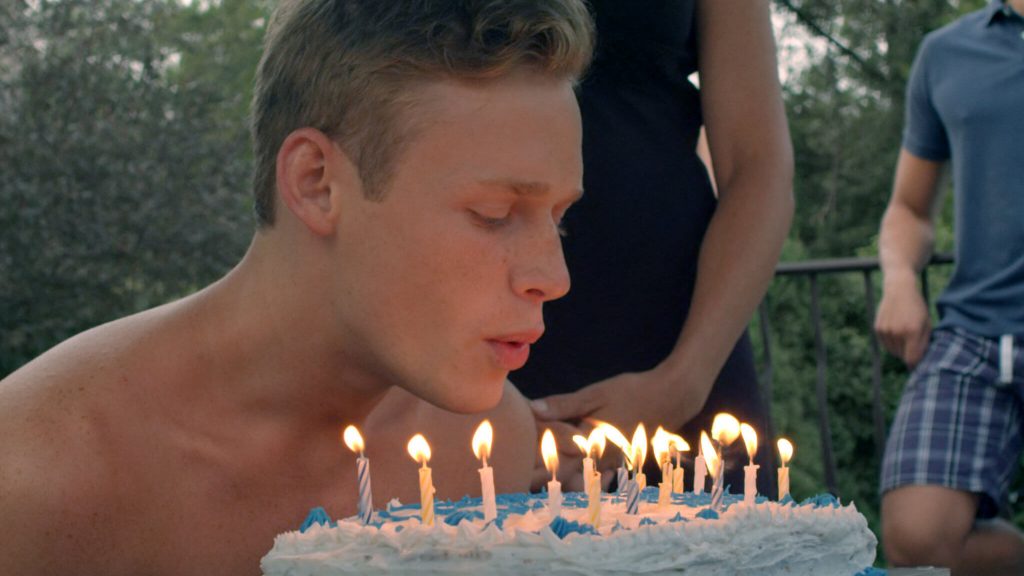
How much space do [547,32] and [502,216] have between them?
0.30m

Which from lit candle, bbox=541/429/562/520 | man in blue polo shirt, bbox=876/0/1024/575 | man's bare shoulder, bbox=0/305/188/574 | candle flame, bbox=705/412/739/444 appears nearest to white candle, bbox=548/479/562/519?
lit candle, bbox=541/429/562/520

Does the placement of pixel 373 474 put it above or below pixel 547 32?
below

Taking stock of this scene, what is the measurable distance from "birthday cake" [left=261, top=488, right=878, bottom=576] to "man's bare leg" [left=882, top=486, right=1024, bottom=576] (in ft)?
9.45

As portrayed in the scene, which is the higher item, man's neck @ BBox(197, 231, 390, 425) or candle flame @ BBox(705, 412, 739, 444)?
man's neck @ BBox(197, 231, 390, 425)

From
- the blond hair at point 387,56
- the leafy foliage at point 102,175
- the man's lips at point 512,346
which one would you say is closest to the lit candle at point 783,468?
the man's lips at point 512,346

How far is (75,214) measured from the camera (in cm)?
1030

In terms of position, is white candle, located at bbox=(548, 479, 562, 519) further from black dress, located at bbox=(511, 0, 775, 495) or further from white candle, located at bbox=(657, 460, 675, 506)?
black dress, located at bbox=(511, 0, 775, 495)

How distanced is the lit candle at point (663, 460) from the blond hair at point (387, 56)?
527 millimetres

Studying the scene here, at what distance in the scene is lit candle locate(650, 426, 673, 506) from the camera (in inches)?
71.9

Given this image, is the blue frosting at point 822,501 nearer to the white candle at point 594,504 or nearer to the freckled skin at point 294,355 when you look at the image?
the white candle at point 594,504

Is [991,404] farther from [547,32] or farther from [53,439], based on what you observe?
[53,439]

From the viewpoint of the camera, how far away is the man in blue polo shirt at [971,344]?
4.51 m

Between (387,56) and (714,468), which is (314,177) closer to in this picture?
(387,56)

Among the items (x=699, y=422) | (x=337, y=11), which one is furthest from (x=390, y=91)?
(x=699, y=422)
